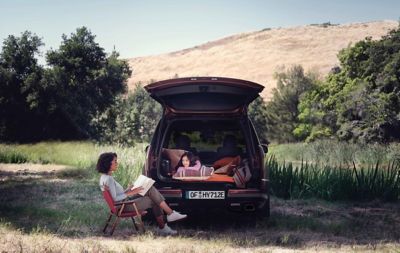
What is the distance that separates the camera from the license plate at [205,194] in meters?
7.41

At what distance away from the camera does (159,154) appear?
7.57 m

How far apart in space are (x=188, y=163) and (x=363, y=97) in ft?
101

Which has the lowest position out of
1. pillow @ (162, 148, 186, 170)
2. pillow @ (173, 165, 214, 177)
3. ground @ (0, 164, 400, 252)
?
ground @ (0, 164, 400, 252)

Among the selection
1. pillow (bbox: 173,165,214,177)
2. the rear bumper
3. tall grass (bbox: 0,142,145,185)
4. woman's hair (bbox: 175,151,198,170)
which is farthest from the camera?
tall grass (bbox: 0,142,145,185)

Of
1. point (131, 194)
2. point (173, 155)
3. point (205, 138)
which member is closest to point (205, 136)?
point (205, 138)

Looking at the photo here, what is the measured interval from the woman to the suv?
Result: 7.8 inches

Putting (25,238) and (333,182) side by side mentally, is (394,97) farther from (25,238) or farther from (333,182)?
(25,238)

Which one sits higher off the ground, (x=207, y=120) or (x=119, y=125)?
(x=119, y=125)

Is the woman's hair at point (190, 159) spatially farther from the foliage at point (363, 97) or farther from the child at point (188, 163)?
the foliage at point (363, 97)

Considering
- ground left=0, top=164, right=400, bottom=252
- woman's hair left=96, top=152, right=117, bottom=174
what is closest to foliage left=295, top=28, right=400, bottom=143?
ground left=0, top=164, right=400, bottom=252

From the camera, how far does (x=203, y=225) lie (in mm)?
8367

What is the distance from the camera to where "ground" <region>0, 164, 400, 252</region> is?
6.32 m

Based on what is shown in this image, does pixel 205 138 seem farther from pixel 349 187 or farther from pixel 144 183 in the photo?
pixel 349 187

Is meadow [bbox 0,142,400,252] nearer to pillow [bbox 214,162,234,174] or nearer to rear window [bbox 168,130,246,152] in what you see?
pillow [bbox 214,162,234,174]
